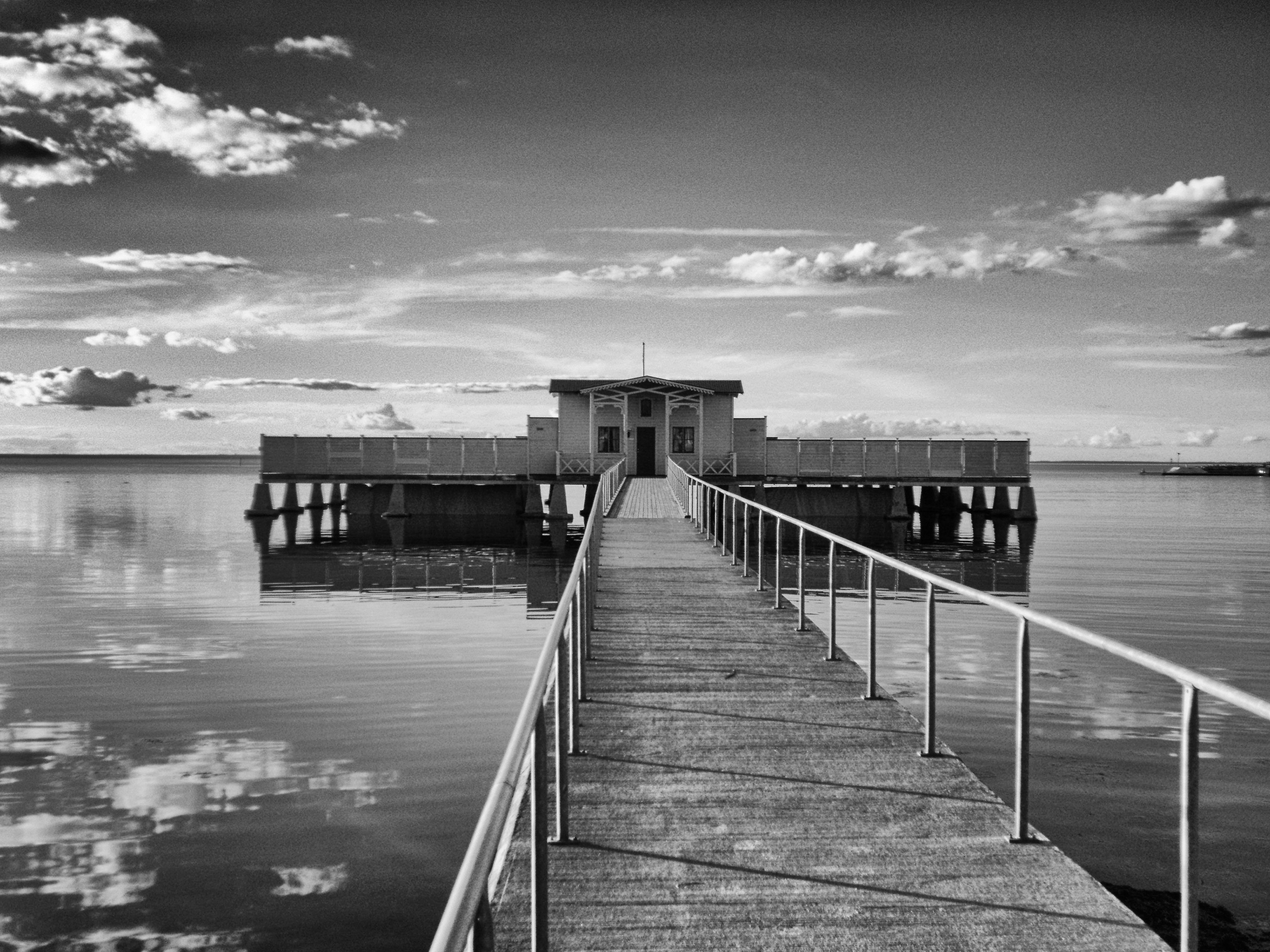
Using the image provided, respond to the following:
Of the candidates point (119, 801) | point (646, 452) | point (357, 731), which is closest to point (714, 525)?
point (357, 731)

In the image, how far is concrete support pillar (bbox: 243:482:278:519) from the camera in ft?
135

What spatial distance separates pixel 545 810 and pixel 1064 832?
17.9 feet

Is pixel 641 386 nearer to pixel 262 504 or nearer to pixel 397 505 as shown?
pixel 397 505

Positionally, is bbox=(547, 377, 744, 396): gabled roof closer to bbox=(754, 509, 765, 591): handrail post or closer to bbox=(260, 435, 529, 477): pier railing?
bbox=(260, 435, 529, 477): pier railing

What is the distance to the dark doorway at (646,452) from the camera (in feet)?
128

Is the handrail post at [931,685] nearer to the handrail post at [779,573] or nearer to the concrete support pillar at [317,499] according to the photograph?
the handrail post at [779,573]

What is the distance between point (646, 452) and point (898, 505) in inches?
381

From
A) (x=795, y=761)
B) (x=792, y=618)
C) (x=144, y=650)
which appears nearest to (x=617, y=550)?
(x=792, y=618)

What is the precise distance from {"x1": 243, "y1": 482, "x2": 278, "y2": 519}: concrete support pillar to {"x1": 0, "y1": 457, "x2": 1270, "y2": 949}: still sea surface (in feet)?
52.7

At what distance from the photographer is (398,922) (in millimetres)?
6227

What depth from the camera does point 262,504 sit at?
41.3 m

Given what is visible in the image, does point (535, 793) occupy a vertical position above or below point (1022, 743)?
above

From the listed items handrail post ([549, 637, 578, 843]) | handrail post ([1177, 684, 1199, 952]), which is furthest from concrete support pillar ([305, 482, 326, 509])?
handrail post ([1177, 684, 1199, 952])

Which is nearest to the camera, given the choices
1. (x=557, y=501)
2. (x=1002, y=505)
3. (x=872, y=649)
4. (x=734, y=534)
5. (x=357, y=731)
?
(x=872, y=649)
